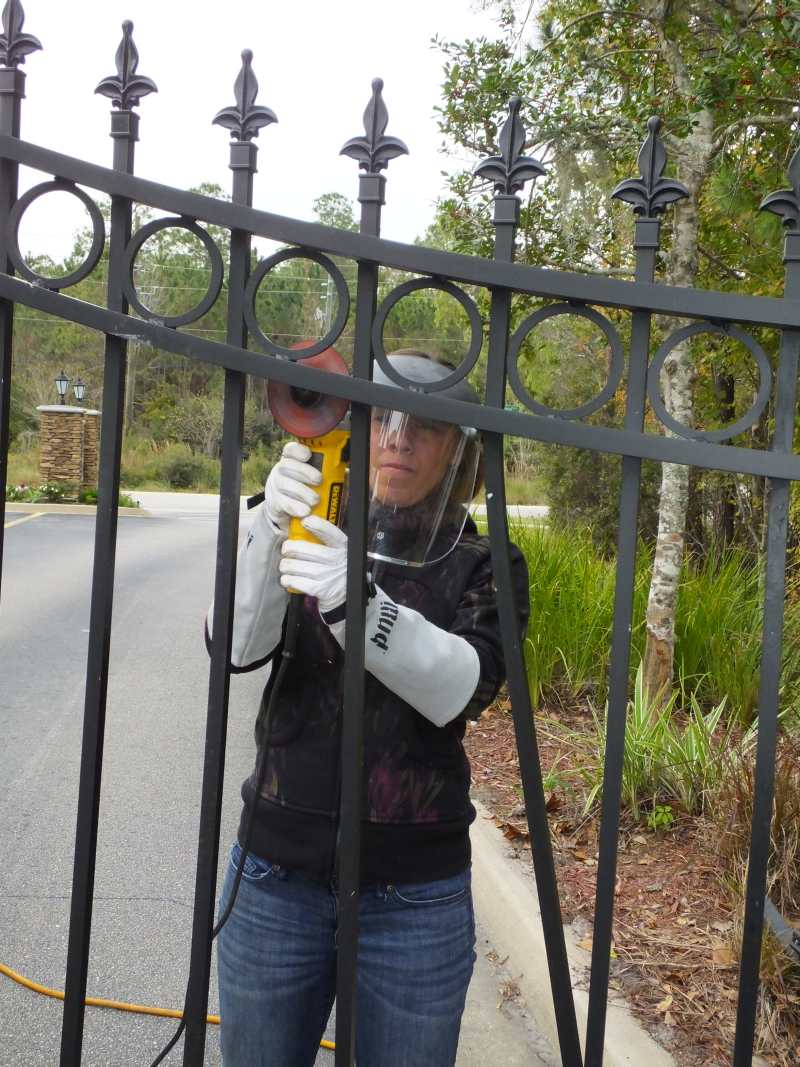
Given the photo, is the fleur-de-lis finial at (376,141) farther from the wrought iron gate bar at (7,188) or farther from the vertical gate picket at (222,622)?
Answer: the wrought iron gate bar at (7,188)

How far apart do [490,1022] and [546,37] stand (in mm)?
5806

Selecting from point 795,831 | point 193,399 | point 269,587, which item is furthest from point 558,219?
point 193,399

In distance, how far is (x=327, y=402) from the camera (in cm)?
147

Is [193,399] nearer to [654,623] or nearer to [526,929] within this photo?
[654,623]

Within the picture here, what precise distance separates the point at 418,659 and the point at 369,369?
0.49 m

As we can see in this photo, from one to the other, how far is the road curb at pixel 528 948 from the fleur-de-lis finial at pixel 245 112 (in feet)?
7.50

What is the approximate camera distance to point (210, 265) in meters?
1.36

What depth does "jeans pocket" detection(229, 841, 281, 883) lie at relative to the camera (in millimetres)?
1823

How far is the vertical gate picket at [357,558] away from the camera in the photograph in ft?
4.45

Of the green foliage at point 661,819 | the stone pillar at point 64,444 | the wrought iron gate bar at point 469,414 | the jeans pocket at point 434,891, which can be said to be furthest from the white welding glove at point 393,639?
the stone pillar at point 64,444

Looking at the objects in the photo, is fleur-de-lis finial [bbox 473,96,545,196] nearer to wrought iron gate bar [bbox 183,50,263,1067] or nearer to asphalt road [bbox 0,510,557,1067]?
wrought iron gate bar [bbox 183,50,263,1067]

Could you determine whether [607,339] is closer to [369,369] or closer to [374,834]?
[369,369]

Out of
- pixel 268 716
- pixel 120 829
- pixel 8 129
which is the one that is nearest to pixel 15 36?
pixel 8 129

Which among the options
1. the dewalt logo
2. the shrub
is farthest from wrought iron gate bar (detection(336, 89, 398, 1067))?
the shrub
